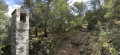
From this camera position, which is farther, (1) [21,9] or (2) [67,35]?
(2) [67,35]

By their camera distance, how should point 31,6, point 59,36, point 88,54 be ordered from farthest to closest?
point 59,36 → point 31,6 → point 88,54

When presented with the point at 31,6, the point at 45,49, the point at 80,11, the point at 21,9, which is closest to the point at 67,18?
the point at 31,6

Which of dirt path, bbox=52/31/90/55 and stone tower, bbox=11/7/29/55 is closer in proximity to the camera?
stone tower, bbox=11/7/29/55

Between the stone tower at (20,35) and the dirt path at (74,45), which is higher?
the stone tower at (20,35)

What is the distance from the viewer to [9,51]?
5.49 metres

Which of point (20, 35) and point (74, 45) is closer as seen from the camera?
point (20, 35)

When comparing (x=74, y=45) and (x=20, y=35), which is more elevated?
(x=20, y=35)

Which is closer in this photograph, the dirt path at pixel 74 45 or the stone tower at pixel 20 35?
the stone tower at pixel 20 35

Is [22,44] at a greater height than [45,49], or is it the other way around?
[22,44]

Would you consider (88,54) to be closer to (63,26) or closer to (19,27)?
(63,26)

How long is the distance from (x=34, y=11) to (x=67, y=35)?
9.66 feet

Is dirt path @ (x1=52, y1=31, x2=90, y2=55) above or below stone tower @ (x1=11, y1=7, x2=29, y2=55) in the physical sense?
below

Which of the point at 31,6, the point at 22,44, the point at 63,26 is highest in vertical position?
the point at 31,6

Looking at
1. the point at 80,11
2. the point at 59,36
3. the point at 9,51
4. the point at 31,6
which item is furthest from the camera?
the point at 80,11
